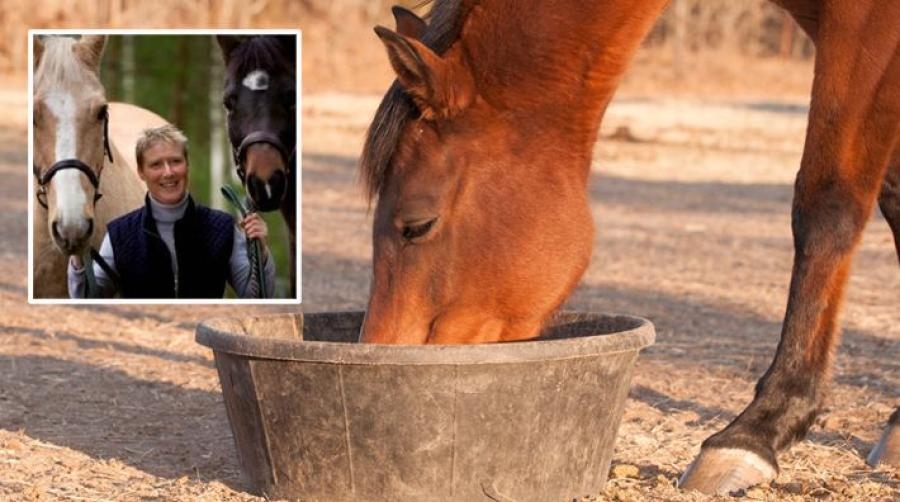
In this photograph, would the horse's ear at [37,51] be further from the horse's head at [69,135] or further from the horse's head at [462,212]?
the horse's head at [462,212]

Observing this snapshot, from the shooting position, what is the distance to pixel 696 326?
6402 millimetres

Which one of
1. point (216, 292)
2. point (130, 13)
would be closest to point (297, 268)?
point (216, 292)

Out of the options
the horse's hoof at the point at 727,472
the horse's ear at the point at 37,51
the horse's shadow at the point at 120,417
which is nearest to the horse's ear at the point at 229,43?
the horse's ear at the point at 37,51

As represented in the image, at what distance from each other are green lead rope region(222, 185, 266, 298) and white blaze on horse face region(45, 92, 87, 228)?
1.60 ft

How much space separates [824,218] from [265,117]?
1853 millimetres

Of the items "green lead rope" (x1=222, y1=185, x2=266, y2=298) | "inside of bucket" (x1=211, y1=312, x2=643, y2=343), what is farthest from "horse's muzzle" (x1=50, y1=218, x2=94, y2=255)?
"inside of bucket" (x1=211, y1=312, x2=643, y2=343)

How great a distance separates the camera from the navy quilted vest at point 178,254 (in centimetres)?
426

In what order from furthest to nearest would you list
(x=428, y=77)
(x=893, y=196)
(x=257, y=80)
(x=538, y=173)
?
(x=257, y=80)
(x=893, y=196)
(x=538, y=173)
(x=428, y=77)

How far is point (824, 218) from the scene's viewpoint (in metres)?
3.62

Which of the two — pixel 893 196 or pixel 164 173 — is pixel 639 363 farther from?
pixel 164 173

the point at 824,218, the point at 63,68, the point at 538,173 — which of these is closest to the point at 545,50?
the point at 538,173

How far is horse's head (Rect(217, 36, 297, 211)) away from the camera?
4297mm

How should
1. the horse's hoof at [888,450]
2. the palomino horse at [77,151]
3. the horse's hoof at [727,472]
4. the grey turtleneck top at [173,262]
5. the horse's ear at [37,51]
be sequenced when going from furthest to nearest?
the horse's ear at [37,51] → the palomino horse at [77,151] → the grey turtleneck top at [173,262] → the horse's hoof at [888,450] → the horse's hoof at [727,472]

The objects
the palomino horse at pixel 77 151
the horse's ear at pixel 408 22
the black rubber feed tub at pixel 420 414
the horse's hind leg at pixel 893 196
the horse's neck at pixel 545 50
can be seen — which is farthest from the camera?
the palomino horse at pixel 77 151
